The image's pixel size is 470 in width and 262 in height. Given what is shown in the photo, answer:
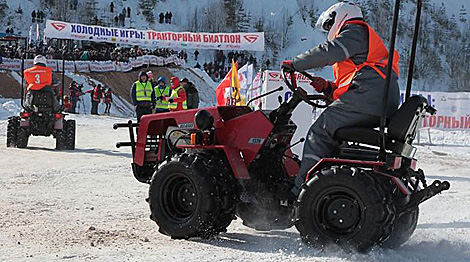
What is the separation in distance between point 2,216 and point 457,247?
3.98 meters

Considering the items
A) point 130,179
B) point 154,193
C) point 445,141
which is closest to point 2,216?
point 154,193

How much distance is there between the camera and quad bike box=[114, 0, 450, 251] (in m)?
4.39

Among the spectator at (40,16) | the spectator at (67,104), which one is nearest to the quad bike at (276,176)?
the spectator at (67,104)

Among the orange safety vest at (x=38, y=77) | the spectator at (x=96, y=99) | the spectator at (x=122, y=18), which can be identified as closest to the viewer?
the orange safety vest at (x=38, y=77)

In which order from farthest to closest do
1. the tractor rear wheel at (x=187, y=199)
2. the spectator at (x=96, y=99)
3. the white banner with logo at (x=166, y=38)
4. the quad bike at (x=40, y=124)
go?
the white banner with logo at (x=166, y=38) < the spectator at (x=96, y=99) < the quad bike at (x=40, y=124) < the tractor rear wheel at (x=187, y=199)

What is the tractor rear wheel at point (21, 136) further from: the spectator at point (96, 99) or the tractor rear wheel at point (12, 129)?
the spectator at point (96, 99)

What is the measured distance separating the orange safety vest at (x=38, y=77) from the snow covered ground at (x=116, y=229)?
2768 mm

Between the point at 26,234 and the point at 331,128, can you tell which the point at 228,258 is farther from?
the point at 26,234

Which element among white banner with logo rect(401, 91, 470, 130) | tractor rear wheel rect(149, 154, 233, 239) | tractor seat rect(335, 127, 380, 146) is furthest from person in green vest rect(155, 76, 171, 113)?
tractor seat rect(335, 127, 380, 146)

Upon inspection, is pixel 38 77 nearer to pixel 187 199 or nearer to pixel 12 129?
pixel 12 129

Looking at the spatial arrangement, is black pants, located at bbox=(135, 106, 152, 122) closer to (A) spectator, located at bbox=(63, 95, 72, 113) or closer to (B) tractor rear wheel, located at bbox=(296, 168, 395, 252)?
(B) tractor rear wheel, located at bbox=(296, 168, 395, 252)

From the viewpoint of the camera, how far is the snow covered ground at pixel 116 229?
4.53 metres

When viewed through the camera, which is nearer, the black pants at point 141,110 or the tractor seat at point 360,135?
the tractor seat at point 360,135

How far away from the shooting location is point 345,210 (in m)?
4.45
